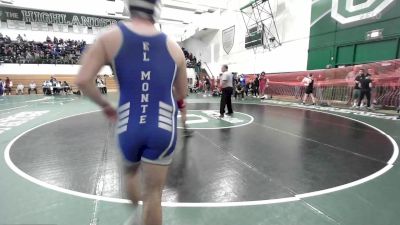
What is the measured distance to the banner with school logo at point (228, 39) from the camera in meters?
24.0

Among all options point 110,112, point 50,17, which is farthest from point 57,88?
point 110,112

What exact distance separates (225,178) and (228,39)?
23.1 m

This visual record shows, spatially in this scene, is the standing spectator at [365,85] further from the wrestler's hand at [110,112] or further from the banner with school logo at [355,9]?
the wrestler's hand at [110,112]

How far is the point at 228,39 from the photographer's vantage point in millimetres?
24922

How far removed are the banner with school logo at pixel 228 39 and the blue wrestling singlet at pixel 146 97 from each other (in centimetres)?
2348

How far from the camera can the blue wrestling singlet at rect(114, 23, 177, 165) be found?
1.44m

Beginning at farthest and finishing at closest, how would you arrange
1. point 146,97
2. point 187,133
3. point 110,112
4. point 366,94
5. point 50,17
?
point 50,17 < point 366,94 < point 187,133 < point 110,112 < point 146,97

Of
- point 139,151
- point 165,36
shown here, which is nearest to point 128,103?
point 139,151

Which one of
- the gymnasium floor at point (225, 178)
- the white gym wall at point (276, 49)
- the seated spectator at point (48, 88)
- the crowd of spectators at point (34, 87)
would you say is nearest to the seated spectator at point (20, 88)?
the crowd of spectators at point (34, 87)

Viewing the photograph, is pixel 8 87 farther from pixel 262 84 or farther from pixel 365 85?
pixel 365 85

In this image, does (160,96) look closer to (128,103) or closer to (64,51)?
(128,103)

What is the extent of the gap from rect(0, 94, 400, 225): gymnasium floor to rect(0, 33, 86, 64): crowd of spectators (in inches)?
826

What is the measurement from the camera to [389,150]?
15.5 feet

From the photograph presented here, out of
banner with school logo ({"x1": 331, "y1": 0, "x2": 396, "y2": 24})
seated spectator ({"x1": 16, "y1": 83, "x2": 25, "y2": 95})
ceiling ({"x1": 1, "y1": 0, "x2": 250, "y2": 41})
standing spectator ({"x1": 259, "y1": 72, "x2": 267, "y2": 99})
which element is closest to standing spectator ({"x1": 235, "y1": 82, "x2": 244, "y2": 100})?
standing spectator ({"x1": 259, "y1": 72, "x2": 267, "y2": 99})
